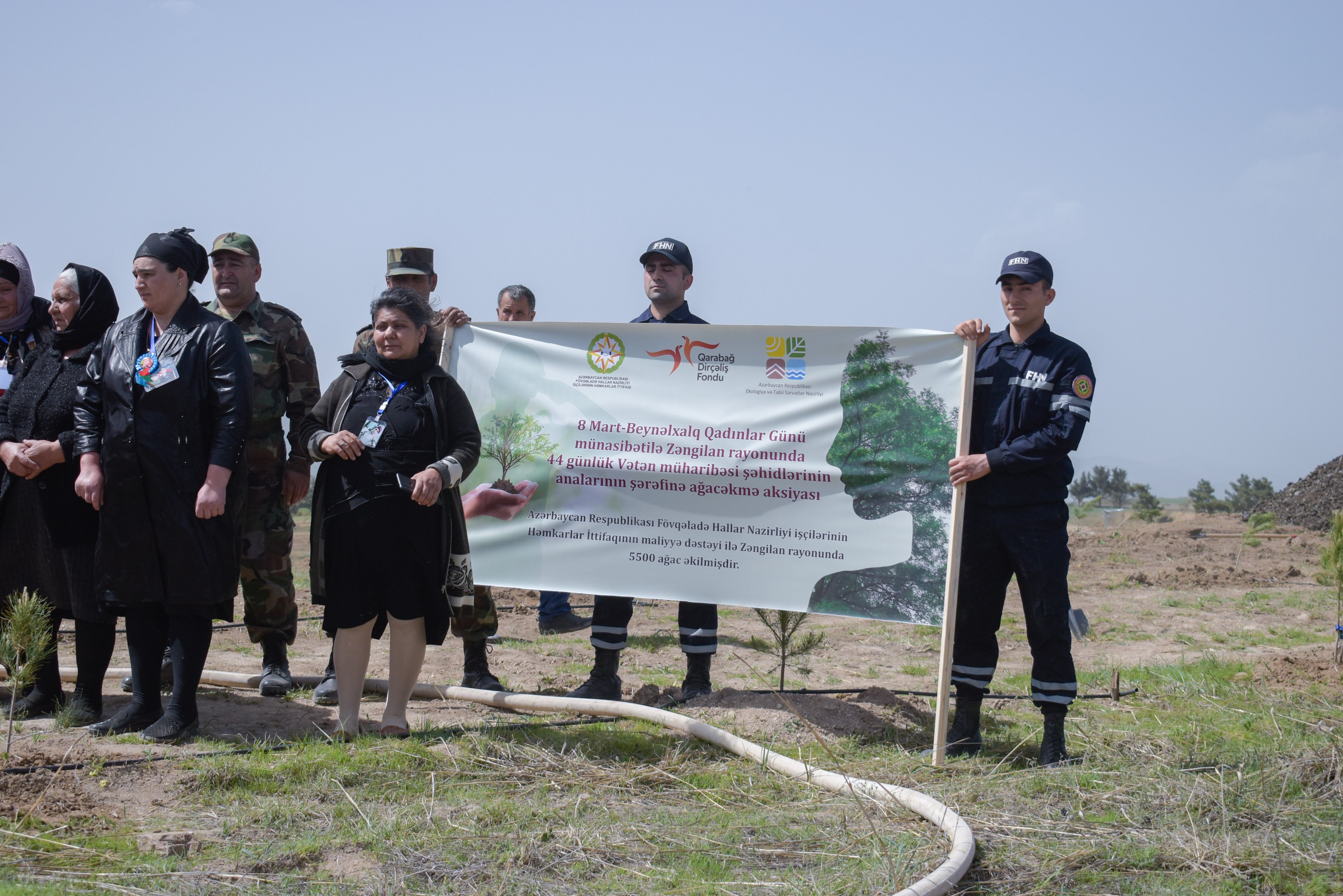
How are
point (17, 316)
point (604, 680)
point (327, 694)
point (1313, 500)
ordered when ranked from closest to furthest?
point (17, 316)
point (327, 694)
point (604, 680)
point (1313, 500)

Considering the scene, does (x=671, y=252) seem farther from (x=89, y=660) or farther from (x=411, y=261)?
(x=89, y=660)

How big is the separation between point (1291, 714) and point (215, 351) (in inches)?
228

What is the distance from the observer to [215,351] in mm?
5055

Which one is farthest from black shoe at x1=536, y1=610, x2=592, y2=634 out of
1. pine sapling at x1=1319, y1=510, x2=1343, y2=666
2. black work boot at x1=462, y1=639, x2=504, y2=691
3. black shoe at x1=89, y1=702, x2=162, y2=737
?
pine sapling at x1=1319, y1=510, x2=1343, y2=666

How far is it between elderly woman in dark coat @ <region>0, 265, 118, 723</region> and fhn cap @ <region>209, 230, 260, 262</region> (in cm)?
76

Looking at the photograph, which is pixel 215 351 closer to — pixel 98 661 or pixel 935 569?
pixel 98 661

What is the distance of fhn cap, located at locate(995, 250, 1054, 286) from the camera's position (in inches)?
195

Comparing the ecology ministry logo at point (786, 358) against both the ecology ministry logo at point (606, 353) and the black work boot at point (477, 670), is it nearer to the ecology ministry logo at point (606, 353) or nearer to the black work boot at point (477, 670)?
the ecology ministry logo at point (606, 353)

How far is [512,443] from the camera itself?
240 inches

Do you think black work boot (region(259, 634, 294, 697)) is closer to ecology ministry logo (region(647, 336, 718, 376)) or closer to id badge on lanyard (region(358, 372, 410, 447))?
id badge on lanyard (region(358, 372, 410, 447))

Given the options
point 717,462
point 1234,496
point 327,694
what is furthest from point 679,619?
point 1234,496

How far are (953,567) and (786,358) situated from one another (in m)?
1.44

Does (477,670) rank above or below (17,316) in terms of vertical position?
below

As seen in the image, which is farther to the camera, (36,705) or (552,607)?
(552,607)
